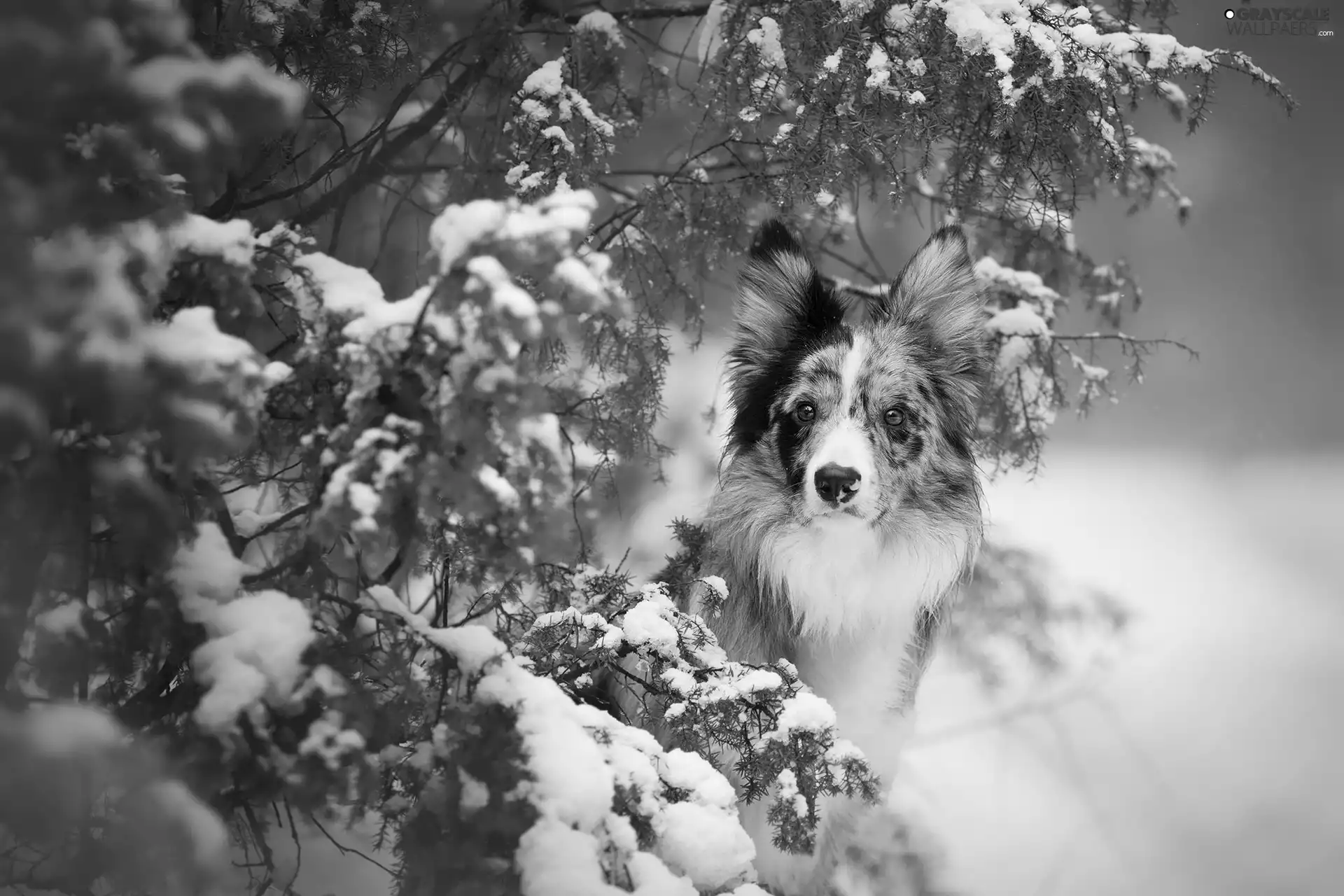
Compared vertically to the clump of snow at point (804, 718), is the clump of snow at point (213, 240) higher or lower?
higher

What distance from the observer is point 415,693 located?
2164 mm

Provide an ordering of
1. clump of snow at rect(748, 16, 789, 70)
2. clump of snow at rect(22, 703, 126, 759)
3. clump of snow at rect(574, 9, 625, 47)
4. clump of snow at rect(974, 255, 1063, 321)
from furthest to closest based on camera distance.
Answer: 1. clump of snow at rect(974, 255, 1063, 321)
2. clump of snow at rect(574, 9, 625, 47)
3. clump of snow at rect(748, 16, 789, 70)
4. clump of snow at rect(22, 703, 126, 759)

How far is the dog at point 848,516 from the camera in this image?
343 cm

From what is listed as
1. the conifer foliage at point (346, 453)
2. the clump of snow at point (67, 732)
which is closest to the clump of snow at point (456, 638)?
the conifer foliage at point (346, 453)

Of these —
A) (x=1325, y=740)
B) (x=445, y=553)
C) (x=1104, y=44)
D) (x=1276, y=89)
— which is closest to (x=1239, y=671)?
(x=1325, y=740)

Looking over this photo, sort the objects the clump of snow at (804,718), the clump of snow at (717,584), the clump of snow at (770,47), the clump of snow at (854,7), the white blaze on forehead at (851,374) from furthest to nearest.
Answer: the white blaze on forehead at (851,374)
the clump of snow at (770,47)
the clump of snow at (854,7)
the clump of snow at (717,584)
the clump of snow at (804,718)

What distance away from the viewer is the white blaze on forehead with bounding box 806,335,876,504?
3123mm

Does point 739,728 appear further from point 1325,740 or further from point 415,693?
point 1325,740

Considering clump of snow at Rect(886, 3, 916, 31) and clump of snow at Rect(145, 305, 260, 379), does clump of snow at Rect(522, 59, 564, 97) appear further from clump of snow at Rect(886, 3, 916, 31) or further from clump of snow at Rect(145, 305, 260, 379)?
clump of snow at Rect(145, 305, 260, 379)

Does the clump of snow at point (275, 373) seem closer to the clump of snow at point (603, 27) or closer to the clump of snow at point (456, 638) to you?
the clump of snow at point (456, 638)

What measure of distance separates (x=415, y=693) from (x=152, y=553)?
69 cm

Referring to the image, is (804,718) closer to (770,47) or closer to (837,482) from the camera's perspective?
(837,482)

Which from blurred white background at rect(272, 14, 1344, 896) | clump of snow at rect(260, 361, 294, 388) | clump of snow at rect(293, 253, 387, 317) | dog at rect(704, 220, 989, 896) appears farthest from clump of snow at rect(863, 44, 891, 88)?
blurred white background at rect(272, 14, 1344, 896)

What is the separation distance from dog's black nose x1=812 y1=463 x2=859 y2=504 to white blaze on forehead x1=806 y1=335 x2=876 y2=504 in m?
0.01
